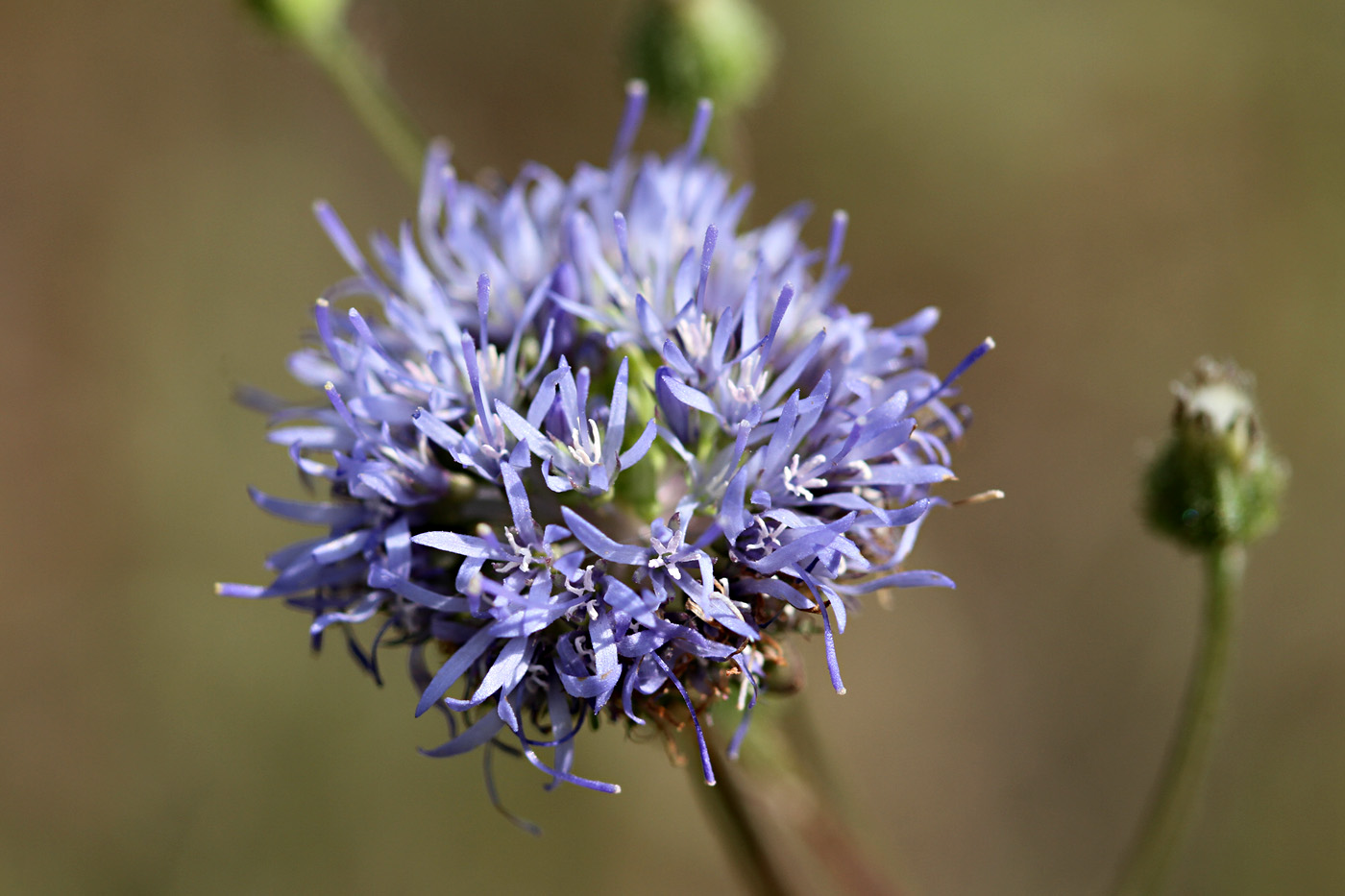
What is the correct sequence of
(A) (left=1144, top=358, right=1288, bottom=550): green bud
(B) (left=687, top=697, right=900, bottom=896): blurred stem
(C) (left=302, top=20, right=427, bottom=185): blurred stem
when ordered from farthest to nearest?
1. (C) (left=302, top=20, right=427, bottom=185): blurred stem
2. (B) (left=687, top=697, right=900, bottom=896): blurred stem
3. (A) (left=1144, top=358, right=1288, bottom=550): green bud

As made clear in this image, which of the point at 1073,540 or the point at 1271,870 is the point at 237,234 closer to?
the point at 1073,540

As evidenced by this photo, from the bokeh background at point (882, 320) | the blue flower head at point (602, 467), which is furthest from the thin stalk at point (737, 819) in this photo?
the bokeh background at point (882, 320)

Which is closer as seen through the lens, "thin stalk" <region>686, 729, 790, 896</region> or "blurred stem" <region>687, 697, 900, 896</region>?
"thin stalk" <region>686, 729, 790, 896</region>

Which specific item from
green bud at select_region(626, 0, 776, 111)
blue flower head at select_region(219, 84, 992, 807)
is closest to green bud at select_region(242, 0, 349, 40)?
blue flower head at select_region(219, 84, 992, 807)

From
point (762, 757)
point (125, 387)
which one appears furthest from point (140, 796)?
point (762, 757)

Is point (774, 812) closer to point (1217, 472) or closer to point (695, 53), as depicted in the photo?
point (1217, 472)

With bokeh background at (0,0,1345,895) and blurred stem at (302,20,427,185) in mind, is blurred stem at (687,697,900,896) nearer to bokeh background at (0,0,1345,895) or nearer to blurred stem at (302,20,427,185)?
blurred stem at (302,20,427,185)
